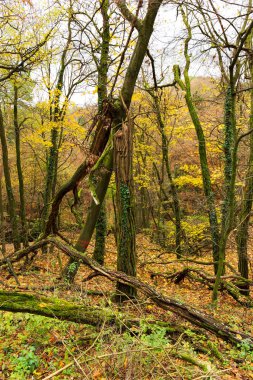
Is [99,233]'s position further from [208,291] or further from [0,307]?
[0,307]

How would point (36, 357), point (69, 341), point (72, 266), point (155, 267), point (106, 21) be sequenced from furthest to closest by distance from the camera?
1. point (155, 267)
2. point (106, 21)
3. point (72, 266)
4. point (69, 341)
5. point (36, 357)

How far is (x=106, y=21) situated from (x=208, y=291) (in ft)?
28.7

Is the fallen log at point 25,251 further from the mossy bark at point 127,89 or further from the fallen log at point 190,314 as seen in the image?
the fallen log at point 190,314

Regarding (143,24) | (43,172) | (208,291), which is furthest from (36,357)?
(43,172)

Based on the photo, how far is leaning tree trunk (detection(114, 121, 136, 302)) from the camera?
5062 millimetres

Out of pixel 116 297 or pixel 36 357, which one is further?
pixel 116 297

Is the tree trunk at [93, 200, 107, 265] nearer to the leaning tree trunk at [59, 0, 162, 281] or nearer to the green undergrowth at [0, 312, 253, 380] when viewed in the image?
the leaning tree trunk at [59, 0, 162, 281]

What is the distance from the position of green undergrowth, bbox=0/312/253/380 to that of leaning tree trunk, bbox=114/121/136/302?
1316mm

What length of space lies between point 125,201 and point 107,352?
8.57 ft

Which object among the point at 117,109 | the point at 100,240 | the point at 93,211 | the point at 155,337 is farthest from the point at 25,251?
the point at 155,337

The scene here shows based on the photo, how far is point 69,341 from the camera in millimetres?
3588

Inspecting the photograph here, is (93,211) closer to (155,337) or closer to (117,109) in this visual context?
(117,109)

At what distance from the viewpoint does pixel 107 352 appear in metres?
3.02

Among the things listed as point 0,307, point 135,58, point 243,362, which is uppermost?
point 135,58
